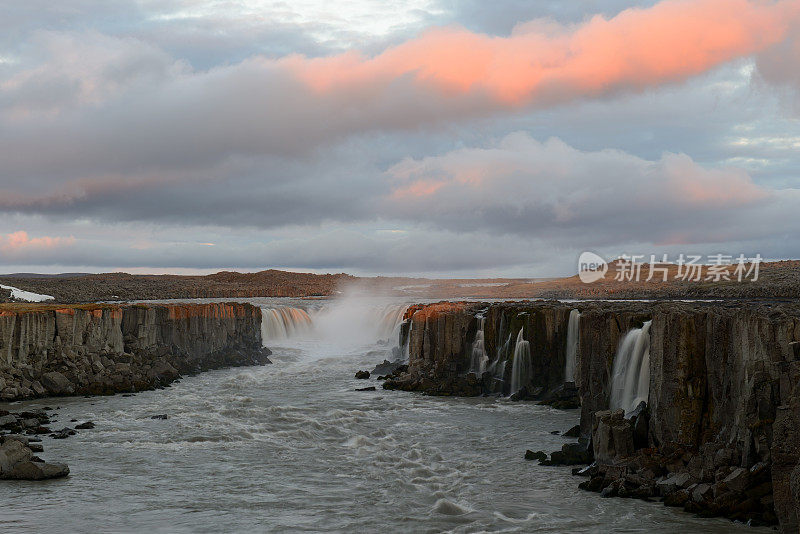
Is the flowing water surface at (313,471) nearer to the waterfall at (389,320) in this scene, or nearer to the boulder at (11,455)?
the boulder at (11,455)

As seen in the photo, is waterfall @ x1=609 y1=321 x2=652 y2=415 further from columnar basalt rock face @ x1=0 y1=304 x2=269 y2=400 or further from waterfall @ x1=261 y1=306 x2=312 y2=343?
waterfall @ x1=261 y1=306 x2=312 y2=343

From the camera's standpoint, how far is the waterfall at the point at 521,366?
4016 centimetres

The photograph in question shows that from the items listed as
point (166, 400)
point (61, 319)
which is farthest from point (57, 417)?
point (61, 319)

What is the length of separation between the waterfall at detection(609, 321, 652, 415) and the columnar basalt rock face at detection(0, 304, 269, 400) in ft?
89.1

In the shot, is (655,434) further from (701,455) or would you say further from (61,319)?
(61,319)

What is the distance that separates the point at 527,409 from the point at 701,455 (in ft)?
54.3

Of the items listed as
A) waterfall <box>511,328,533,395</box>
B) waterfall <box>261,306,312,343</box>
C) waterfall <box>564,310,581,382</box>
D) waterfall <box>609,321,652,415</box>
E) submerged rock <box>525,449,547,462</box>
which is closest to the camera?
submerged rock <box>525,449,547,462</box>

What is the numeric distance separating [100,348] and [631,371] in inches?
1219

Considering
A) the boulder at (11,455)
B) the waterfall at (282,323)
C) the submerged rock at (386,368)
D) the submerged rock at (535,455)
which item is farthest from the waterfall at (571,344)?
the waterfall at (282,323)

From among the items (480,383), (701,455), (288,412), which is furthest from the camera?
(480,383)

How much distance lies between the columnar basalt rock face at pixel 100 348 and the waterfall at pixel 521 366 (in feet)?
69.3

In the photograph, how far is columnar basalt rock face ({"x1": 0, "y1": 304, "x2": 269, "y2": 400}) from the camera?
127 ft

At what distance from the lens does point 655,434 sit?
21969mm

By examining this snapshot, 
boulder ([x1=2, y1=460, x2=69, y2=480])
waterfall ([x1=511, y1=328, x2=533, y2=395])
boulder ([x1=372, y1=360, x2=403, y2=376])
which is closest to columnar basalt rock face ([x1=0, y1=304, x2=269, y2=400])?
boulder ([x1=372, y1=360, x2=403, y2=376])
